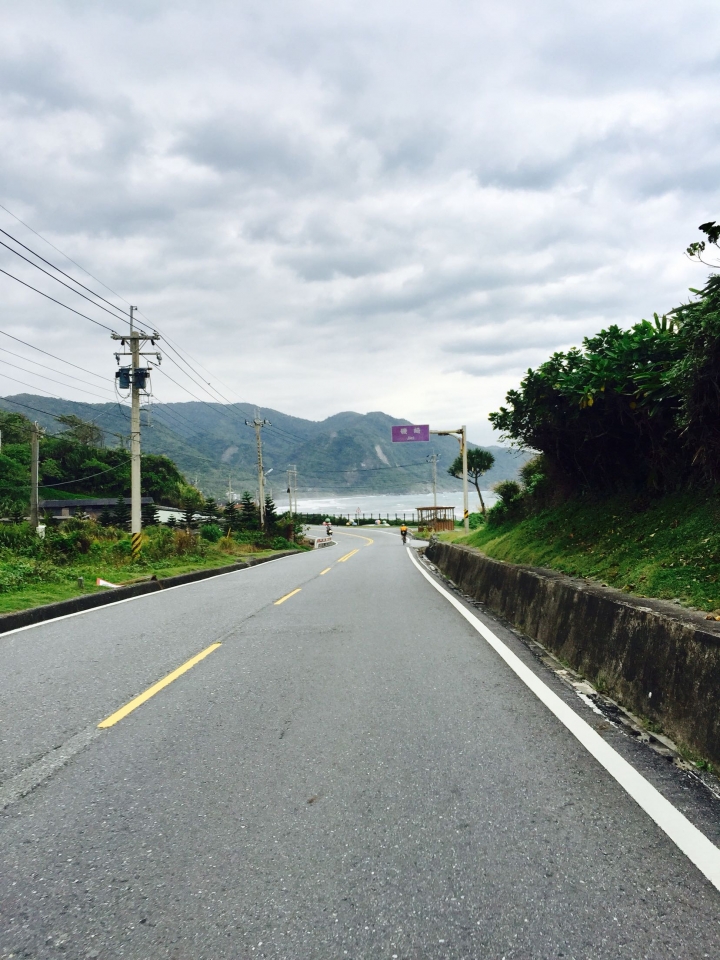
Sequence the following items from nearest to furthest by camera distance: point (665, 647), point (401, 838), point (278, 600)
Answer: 1. point (401, 838)
2. point (665, 647)
3. point (278, 600)

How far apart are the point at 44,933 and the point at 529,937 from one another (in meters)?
1.75

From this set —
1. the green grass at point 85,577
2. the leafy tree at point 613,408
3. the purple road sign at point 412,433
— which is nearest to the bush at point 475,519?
the purple road sign at point 412,433

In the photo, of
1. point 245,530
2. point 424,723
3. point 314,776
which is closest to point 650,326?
point 424,723

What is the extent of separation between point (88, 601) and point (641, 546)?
10.1 m

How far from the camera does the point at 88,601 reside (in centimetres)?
1405

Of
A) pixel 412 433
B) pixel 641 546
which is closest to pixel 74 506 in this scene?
pixel 412 433

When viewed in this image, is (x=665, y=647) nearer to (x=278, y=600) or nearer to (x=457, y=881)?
(x=457, y=881)

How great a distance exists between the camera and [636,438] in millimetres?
11312

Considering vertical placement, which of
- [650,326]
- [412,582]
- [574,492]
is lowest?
[412,582]

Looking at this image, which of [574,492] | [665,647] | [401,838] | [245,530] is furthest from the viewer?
[245,530]

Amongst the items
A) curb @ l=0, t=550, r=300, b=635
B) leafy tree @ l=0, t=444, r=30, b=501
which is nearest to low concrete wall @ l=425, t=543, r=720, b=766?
curb @ l=0, t=550, r=300, b=635

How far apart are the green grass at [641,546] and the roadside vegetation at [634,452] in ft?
0.08

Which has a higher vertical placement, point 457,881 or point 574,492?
point 574,492

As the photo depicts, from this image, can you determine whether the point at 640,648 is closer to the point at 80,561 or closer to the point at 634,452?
the point at 634,452
